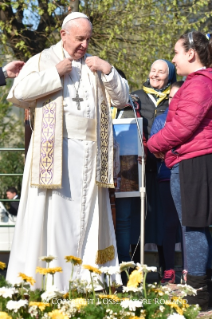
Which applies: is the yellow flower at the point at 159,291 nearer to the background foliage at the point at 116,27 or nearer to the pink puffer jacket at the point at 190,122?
the pink puffer jacket at the point at 190,122

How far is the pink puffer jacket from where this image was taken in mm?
4504

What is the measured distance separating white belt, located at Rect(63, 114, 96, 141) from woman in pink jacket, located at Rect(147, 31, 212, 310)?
1.93 feet

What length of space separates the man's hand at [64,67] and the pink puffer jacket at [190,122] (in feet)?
2.86

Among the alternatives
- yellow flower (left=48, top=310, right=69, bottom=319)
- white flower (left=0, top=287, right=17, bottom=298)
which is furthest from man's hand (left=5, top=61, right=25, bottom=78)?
yellow flower (left=48, top=310, right=69, bottom=319)

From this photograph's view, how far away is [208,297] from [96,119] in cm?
169

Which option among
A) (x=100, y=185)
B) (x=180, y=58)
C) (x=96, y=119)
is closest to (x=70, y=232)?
(x=100, y=185)

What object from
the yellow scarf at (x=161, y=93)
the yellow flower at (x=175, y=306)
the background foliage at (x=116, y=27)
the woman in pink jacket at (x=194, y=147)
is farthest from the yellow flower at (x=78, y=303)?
the background foliage at (x=116, y=27)

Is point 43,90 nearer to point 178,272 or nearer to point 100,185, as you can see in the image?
point 100,185

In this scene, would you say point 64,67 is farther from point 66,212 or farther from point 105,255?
point 105,255

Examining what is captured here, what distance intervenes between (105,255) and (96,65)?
1584mm

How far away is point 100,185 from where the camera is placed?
4.96 m

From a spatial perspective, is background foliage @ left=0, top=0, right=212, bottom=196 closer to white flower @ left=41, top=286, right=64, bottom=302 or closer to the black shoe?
the black shoe

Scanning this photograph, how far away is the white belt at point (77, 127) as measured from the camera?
4844 mm

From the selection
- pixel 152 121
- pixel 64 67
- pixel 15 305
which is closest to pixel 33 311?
pixel 15 305
